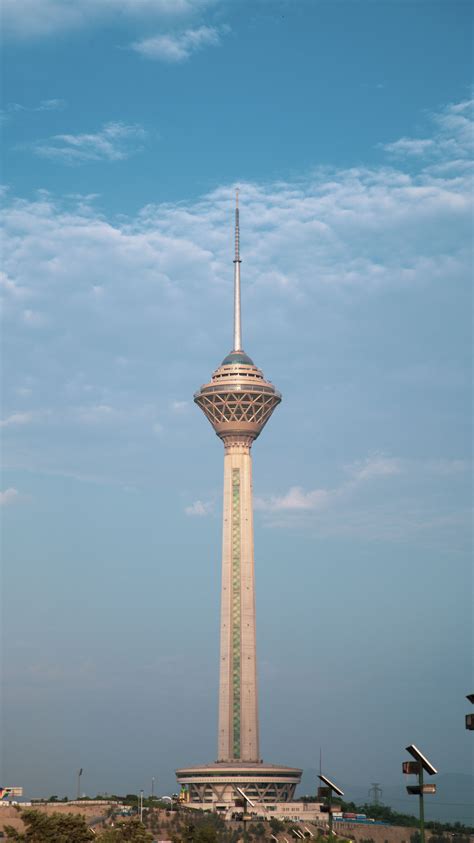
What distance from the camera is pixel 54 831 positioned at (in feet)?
321

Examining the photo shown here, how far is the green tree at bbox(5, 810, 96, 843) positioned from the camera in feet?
319

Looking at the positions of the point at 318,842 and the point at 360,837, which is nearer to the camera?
the point at 318,842

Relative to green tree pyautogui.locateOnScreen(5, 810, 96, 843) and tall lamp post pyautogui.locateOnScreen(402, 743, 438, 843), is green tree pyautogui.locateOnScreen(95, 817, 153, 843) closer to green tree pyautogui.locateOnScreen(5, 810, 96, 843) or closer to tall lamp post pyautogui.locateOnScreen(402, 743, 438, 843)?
green tree pyautogui.locateOnScreen(5, 810, 96, 843)

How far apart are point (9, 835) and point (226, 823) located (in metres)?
90.9

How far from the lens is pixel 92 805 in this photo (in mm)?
177375

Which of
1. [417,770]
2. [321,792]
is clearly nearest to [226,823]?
[321,792]

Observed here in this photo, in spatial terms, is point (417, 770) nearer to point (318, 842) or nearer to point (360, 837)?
point (318, 842)

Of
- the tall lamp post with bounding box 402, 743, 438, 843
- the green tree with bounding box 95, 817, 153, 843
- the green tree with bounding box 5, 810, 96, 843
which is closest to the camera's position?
the tall lamp post with bounding box 402, 743, 438, 843

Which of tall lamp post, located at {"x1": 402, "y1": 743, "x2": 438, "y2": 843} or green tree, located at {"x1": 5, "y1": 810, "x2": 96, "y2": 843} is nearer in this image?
tall lamp post, located at {"x1": 402, "y1": 743, "x2": 438, "y2": 843}

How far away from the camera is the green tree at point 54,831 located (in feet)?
319

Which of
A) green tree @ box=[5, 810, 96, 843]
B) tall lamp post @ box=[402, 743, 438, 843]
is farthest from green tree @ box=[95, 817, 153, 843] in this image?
tall lamp post @ box=[402, 743, 438, 843]

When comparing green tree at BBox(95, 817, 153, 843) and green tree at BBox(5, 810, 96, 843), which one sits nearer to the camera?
green tree at BBox(5, 810, 96, 843)

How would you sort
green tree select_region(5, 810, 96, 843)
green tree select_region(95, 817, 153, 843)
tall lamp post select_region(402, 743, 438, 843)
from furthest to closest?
green tree select_region(95, 817, 153, 843) < green tree select_region(5, 810, 96, 843) < tall lamp post select_region(402, 743, 438, 843)

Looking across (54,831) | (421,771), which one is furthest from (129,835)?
(421,771)
